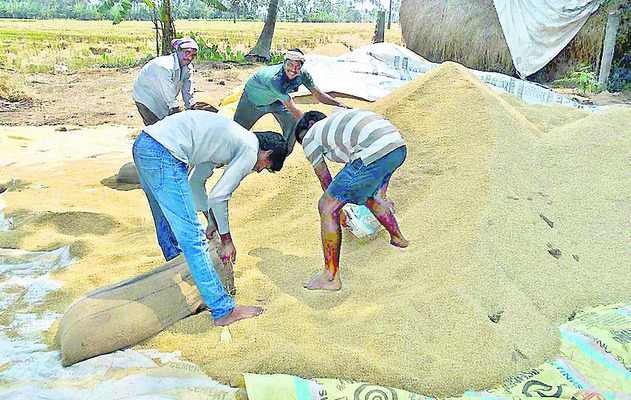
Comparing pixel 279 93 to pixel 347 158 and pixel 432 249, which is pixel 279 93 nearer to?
pixel 347 158

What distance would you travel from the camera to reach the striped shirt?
7.27 ft

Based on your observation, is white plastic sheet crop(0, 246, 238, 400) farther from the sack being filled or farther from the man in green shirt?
the man in green shirt

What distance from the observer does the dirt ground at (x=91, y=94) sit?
6.74 metres

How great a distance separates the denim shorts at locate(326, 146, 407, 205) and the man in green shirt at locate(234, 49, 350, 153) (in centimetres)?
108

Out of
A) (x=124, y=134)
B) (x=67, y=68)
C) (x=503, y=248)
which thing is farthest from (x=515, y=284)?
(x=67, y=68)

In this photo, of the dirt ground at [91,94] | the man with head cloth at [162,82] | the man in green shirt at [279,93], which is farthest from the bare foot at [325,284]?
the dirt ground at [91,94]

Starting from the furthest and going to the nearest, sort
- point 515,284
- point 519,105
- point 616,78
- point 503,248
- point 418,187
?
point 616,78
point 519,105
point 418,187
point 503,248
point 515,284

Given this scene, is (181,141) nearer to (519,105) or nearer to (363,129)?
(363,129)

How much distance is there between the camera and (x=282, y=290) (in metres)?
2.35

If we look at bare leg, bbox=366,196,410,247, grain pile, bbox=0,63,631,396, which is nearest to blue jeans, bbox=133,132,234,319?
grain pile, bbox=0,63,631,396

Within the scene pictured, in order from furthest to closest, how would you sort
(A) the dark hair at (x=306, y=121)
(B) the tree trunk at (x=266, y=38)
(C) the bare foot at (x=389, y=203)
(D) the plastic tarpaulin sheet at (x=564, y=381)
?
(B) the tree trunk at (x=266, y=38) < (C) the bare foot at (x=389, y=203) < (A) the dark hair at (x=306, y=121) < (D) the plastic tarpaulin sheet at (x=564, y=381)

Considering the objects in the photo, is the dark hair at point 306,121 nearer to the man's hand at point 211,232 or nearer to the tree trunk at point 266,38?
the man's hand at point 211,232

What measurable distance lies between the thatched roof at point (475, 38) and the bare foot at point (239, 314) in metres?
7.44

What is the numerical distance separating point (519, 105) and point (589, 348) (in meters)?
2.86
